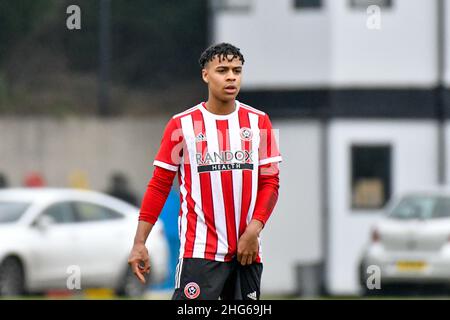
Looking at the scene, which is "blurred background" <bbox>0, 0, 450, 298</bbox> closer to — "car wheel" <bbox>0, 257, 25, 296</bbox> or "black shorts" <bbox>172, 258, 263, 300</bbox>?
"car wheel" <bbox>0, 257, 25, 296</bbox>

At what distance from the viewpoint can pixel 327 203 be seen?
26.9m

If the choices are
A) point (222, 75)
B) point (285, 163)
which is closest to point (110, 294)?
point (285, 163)

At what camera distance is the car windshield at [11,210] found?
19.0m

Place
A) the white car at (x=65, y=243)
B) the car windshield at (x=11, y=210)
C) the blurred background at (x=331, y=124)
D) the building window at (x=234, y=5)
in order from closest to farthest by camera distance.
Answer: the white car at (x=65, y=243) → the car windshield at (x=11, y=210) → the blurred background at (x=331, y=124) → the building window at (x=234, y=5)

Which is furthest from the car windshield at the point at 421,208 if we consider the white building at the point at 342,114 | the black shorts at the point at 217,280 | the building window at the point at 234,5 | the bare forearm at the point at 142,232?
the bare forearm at the point at 142,232

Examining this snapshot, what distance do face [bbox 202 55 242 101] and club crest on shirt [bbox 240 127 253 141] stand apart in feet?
0.49

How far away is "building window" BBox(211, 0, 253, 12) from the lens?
89.7 ft

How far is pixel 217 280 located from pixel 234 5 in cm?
2083

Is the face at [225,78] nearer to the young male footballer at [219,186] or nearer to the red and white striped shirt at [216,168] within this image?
the young male footballer at [219,186]

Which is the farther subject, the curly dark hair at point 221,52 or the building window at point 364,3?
the building window at point 364,3

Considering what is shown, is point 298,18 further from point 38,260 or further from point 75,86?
point 38,260

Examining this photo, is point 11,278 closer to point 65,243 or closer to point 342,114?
point 65,243

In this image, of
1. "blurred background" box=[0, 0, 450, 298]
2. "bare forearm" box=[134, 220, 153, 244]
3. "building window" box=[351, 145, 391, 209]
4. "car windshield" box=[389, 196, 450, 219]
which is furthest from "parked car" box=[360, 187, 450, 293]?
"bare forearm" box=[134, 220, 153, 244]

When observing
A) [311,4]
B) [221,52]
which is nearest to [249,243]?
[221,52]
